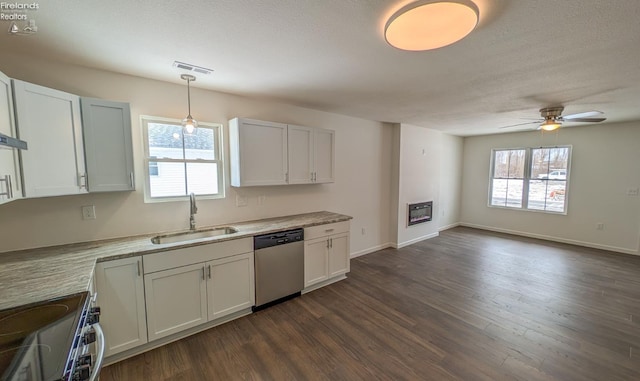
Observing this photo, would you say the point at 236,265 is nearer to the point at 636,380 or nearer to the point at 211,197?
the point at 211,197

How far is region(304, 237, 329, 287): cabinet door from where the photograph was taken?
3143 millimetres

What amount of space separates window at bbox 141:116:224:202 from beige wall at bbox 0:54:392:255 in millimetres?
86

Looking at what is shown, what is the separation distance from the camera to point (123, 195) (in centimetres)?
246

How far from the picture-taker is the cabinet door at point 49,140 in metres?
1.71

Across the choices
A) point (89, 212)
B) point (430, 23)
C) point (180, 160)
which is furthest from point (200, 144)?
point (430, 23)

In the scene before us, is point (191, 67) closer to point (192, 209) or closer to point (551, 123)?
point (192, 209)

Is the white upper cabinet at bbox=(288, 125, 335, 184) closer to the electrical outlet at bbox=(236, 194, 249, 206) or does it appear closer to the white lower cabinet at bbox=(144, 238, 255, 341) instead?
the electrical outlet at bbox=(236, 194, 249, 206)

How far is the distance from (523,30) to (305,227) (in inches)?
102

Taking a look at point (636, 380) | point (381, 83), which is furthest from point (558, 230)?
point (381, 83)

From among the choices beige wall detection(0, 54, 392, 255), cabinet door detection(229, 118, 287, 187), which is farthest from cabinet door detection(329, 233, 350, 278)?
cabinet door detection(229, 118, 287, 187)

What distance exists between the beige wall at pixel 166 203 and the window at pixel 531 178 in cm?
381

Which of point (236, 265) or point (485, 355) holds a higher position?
point (236, 265)

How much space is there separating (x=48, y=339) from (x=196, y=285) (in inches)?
53.4

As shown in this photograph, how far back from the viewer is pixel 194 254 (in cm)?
230
